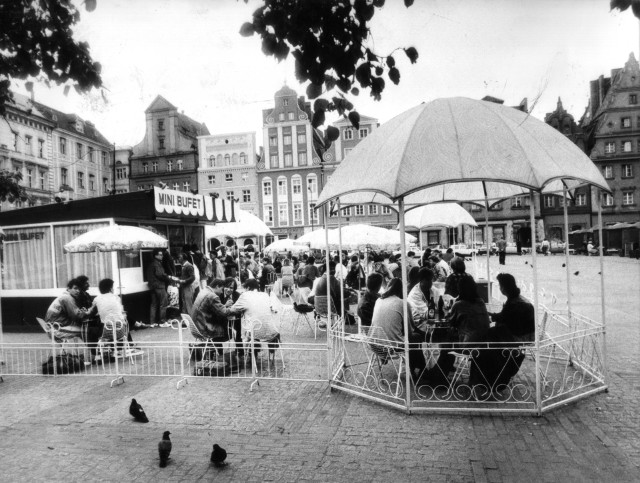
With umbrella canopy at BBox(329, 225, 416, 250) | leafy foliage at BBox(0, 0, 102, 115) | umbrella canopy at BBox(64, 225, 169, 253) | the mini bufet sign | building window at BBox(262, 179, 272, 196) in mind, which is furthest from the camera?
building window at BBox(262, 179, 272, 196)

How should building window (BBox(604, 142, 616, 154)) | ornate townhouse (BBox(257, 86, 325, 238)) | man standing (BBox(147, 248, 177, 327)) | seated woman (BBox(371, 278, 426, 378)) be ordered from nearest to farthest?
seated woman (BBox(371, 278, 426, 378))
man standing (BBox(147, 248, 177, 327))
building window (BBox(604, 142, 616, 154))
ornate townhouse (BBox(257, 86, 325, 238))

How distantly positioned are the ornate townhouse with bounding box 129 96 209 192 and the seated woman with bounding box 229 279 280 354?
176 feet

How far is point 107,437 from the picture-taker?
5246 millimetres

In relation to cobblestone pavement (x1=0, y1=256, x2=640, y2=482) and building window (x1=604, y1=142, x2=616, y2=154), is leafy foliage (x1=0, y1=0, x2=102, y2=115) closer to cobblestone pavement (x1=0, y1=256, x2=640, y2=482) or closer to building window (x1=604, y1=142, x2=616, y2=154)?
cobblestone pavement (x1=0, y1=256, x2=640, y2=482)

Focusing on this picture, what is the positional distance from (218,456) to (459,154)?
3956 millimetres

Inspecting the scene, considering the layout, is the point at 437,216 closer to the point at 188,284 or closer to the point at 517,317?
the point at 188,284

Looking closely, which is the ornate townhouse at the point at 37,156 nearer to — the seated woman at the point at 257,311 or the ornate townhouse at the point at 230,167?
the ornate townhouse at the point at 230,167

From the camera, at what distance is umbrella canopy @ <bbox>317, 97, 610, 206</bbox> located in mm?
5227

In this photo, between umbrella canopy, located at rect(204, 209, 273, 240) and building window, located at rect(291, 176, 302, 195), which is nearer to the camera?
umbrella canopy, located at rect(204, 209, 273, 240)

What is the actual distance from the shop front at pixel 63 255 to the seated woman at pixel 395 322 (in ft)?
27.1

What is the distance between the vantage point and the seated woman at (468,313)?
609 centimetres

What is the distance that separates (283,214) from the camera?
58.9 metres

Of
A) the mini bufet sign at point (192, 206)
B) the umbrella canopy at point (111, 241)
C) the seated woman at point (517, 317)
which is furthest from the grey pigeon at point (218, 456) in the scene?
the mini bufet sign at point (192, 206)

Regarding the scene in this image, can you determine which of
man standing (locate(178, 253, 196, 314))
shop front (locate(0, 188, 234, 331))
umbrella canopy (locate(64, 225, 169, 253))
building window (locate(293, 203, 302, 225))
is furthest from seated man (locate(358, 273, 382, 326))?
building window (locate(293, 203, 302, 225))
